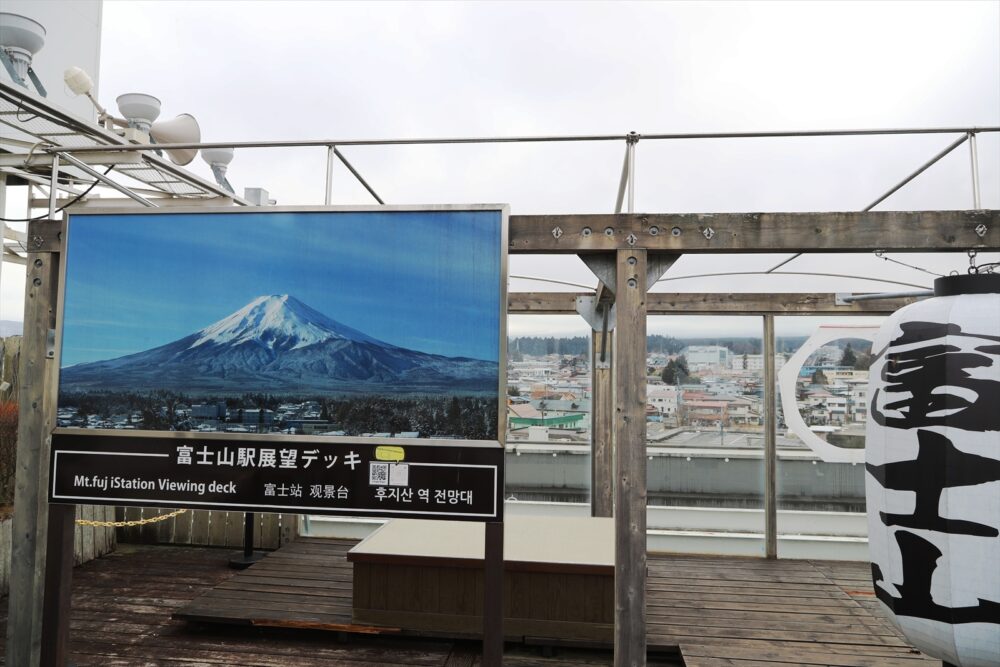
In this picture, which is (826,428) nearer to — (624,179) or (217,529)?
(624,179)

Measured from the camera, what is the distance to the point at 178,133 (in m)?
6.16

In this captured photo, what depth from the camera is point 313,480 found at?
366 cm

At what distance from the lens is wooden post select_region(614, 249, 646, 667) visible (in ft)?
11.5

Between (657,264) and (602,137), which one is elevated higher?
(602,137)

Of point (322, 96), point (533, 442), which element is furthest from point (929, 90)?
point (322, 96)

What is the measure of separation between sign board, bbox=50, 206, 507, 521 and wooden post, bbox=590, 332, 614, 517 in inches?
152

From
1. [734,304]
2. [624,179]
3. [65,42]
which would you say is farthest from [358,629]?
[65,42]

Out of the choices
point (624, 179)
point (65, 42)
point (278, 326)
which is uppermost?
point (65, 42)

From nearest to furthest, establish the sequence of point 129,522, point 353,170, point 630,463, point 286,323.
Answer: point 630,463, point 286,323, point 353,170, point 129,522

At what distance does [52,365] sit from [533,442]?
4970 mm

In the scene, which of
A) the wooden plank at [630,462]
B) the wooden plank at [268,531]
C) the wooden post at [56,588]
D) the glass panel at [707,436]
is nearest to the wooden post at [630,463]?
the wooden plank at [630,462]

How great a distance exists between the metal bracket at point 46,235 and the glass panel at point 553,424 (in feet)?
15.1

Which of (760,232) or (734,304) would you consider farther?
(734,304)

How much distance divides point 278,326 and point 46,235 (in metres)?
1.83
